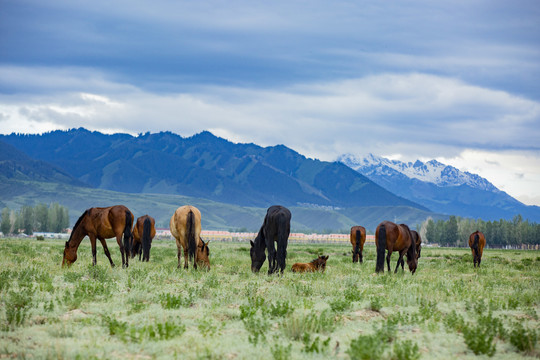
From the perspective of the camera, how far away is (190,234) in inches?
893

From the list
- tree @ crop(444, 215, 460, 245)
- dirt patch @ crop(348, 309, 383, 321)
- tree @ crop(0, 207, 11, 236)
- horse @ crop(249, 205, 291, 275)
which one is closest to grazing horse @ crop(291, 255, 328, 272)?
horse @ crop(249, 205, 291, 275)

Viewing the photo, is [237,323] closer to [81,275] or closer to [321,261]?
[81,275]

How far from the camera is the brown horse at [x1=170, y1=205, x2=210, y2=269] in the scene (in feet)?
74.6

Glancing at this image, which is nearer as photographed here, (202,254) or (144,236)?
(202,254)

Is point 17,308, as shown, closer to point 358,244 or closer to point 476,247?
point 358,244

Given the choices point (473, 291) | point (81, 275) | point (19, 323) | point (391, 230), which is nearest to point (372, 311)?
point (473, 291)

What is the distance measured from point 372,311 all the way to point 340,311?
0.86m

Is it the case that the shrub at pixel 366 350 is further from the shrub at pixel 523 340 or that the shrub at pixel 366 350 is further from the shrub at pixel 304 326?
the shrub at pixel 523 340

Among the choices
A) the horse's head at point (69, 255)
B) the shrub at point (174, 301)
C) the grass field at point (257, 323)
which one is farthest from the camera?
the horse's head at point (69, 255)

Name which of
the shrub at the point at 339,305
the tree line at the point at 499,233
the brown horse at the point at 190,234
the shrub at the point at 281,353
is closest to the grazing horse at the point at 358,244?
the brown horse at the point at 190,234

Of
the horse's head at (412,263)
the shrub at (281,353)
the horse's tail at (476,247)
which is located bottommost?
the shrub at (281,353)

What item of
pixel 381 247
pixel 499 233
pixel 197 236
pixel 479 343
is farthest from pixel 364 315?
pixel 499 233

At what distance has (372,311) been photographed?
42.0 feet

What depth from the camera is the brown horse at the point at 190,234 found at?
2275 centimetres
